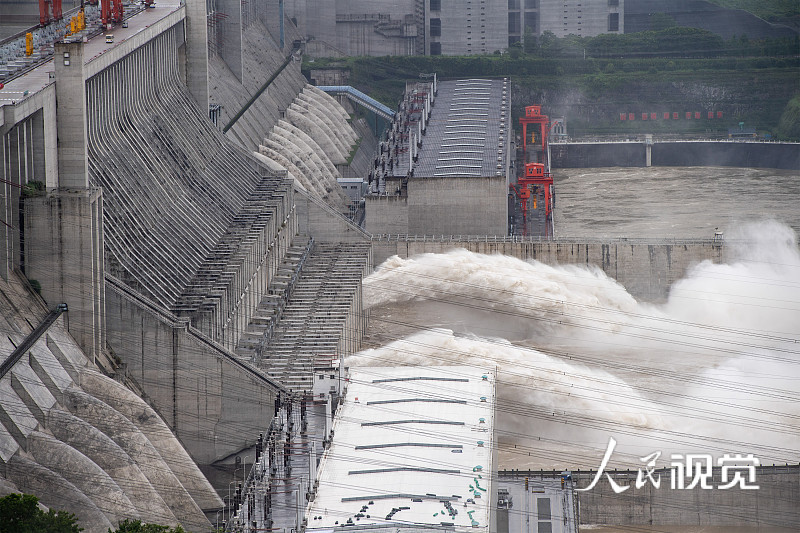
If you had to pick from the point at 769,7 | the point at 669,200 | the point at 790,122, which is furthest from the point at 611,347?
the point at 769,7

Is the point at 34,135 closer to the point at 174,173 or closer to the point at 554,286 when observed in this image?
the point at 174,173

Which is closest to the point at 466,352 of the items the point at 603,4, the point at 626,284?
the point at 626,284

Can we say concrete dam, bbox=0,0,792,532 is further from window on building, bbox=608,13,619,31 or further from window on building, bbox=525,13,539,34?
window on building, bbox=608,13,619,31

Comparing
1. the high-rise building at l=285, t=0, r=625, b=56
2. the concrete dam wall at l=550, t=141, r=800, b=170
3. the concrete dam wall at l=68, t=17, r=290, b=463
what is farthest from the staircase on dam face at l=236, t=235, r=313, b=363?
the high-rise building at l=285, t=0, r=625, b=56

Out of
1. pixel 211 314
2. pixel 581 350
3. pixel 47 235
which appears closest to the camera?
pixel 47 235

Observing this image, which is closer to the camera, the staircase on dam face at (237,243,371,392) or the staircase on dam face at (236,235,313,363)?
the staircase on dam face at (237,243,371,392)

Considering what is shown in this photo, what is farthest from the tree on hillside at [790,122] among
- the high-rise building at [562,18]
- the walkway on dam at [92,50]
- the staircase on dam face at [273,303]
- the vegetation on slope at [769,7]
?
the walkway on dam at [92,50]
